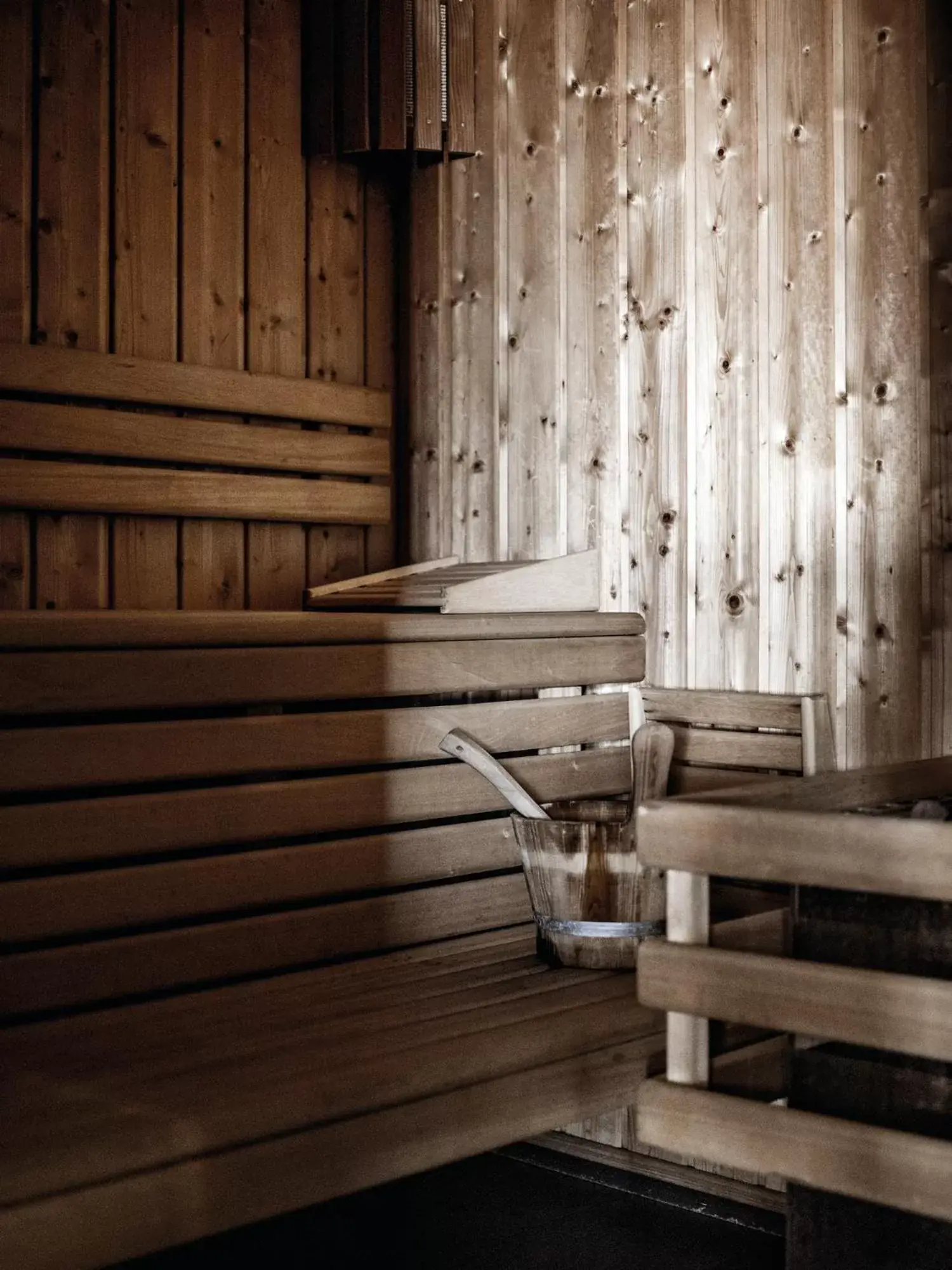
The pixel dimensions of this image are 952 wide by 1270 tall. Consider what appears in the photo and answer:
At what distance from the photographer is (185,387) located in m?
3.95

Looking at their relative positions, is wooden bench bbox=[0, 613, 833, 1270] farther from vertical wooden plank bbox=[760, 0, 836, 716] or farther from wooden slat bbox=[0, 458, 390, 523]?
wooden slat bbox=[0, 458, 390, 523]

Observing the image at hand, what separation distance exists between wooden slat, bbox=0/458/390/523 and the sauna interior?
1cm

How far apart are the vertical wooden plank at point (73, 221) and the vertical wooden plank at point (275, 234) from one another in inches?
18.4

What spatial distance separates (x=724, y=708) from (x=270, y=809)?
118cm

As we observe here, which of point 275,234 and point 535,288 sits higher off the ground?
point 275,234

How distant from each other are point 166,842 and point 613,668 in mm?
1333

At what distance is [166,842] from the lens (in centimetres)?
284

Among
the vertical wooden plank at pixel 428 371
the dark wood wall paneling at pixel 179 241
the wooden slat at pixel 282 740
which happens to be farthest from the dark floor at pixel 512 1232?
the vertical wooden plank at pixel 428 371

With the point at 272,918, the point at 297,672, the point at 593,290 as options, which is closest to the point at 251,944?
the point at 272,918

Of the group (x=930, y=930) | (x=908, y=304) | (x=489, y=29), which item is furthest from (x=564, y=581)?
(x=930, y=930)

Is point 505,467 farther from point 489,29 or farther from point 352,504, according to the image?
point 489,29

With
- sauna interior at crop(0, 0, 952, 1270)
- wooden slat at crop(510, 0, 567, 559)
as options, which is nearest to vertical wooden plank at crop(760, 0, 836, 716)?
sauna interior at crop(0, 0, 952, 1270)

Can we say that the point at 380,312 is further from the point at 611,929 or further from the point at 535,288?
the point at 611,929

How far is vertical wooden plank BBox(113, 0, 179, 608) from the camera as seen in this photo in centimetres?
388
